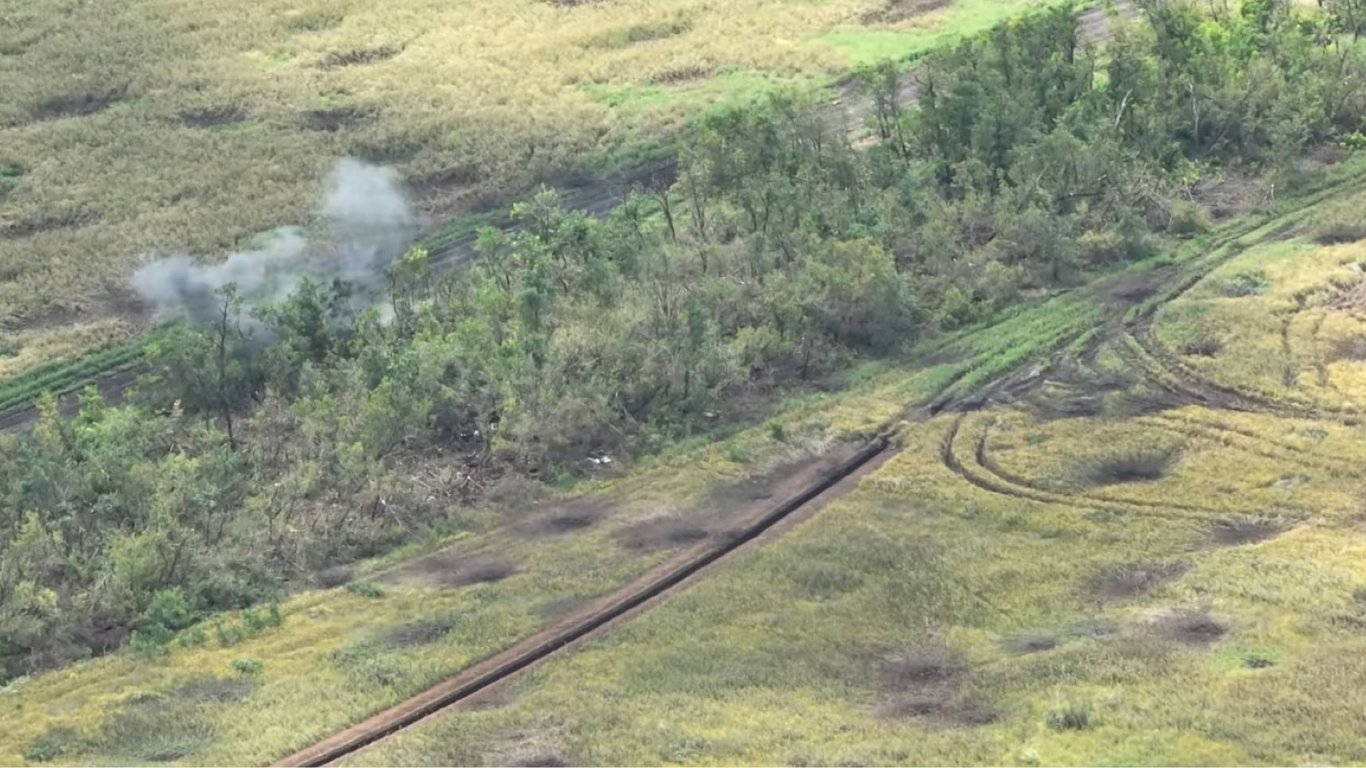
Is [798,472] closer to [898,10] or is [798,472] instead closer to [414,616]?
[414,616]

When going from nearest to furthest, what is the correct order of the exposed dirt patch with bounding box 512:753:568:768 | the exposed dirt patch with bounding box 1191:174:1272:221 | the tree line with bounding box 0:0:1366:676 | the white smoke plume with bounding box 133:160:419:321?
the exposed dirt patch with bounding box 512:753:568:768 → the tree line with bounding box 0:0:1366:676 → the white smoke plume with bounding box 133:160:419:321 → the exposed dirt patch with bounding box 1191:174:1272:221

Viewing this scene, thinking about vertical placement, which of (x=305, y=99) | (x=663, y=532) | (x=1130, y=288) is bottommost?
(x=663, y=532)

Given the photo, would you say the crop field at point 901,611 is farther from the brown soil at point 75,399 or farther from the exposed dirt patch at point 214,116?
the exposed dirt patch at point 214,116

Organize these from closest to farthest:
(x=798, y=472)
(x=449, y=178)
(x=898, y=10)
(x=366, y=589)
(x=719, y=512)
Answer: (x=366, y=589)
(x=719, y=512)
(x=798, y=472)
(x=449, y=178)
(x=898, y=10)

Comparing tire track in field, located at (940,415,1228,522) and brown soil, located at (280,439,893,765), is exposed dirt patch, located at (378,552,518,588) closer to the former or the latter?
brown soil, located at (280,439,893,765)

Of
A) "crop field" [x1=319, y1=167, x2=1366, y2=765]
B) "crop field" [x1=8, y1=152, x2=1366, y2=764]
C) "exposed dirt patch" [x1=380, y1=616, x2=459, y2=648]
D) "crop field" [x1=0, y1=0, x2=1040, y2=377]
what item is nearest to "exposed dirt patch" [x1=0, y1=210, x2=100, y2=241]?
"crop field" [x1=0, y1=0, x2=1040, y2=377]

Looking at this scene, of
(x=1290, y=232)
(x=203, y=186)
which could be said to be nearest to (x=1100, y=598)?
(x=1290, y=232)

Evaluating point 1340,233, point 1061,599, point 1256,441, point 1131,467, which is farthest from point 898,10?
point 1061,599
